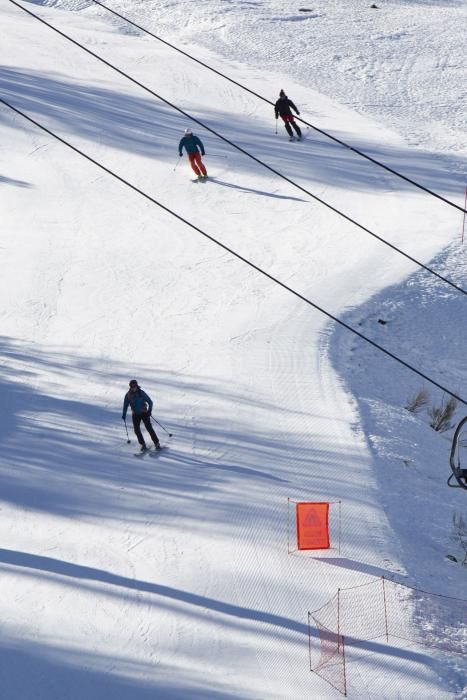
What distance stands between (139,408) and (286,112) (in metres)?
12.7

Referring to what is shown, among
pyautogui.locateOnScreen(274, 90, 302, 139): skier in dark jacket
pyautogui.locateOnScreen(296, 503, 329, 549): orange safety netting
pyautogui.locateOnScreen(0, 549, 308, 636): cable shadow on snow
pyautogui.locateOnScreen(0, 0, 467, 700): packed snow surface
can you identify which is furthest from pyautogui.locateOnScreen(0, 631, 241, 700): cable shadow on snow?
pyautogui.locateOnScreen(274, 90, 302, 139): skier in dark jacket

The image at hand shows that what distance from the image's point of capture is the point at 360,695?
32.9 ft

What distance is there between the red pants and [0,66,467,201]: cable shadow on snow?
0.82 meters

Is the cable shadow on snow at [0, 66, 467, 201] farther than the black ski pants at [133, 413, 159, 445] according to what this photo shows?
Yes

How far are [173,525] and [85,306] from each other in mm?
7331

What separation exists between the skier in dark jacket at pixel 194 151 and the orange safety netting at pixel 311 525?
1245 centimetres

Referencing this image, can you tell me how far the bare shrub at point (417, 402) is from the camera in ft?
53.7

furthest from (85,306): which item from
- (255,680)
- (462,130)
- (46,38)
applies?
(46,38)

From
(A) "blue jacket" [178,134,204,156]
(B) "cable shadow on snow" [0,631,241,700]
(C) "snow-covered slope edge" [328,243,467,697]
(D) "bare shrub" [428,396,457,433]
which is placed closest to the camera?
(B) "cable shadow on snow" [0,631,241,700]

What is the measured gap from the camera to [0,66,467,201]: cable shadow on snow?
Answer: 2419 cm

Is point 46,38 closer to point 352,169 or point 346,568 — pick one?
point 352,169

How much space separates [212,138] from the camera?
25984 millimetres

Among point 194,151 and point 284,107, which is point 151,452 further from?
point 284,107

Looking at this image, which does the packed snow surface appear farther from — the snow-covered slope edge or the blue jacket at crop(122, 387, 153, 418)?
the blue jacket at crop(122, 387, 153, 418)
